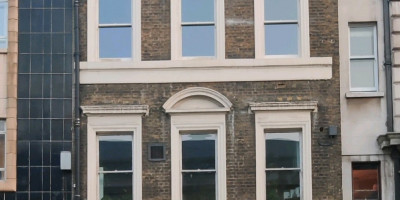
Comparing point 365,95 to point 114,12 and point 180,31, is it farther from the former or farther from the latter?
point 114,12

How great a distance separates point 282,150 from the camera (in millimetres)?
17375

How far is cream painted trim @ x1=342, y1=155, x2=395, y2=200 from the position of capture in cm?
1722

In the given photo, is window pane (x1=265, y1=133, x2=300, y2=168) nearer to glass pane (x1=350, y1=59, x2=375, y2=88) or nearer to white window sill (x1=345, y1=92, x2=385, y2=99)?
white window sill (x1=345, y1=92, x2=385, y2=99)

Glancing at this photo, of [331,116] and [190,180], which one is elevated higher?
[331,116]

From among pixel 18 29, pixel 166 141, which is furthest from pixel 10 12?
pixel 166 141

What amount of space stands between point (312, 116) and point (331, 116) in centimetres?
41

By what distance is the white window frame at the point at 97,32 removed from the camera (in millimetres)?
17547

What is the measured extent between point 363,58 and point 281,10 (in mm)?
2120

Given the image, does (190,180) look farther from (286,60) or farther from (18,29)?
(18,29)

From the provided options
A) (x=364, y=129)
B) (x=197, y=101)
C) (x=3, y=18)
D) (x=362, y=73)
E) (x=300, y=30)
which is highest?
(x=3, y=18)

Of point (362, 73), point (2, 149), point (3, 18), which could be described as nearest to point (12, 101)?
point (2, 149)

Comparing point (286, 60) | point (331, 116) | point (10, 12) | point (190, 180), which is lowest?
point (190, 180)

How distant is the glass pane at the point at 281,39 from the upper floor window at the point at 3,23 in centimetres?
583

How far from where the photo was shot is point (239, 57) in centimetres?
1742
